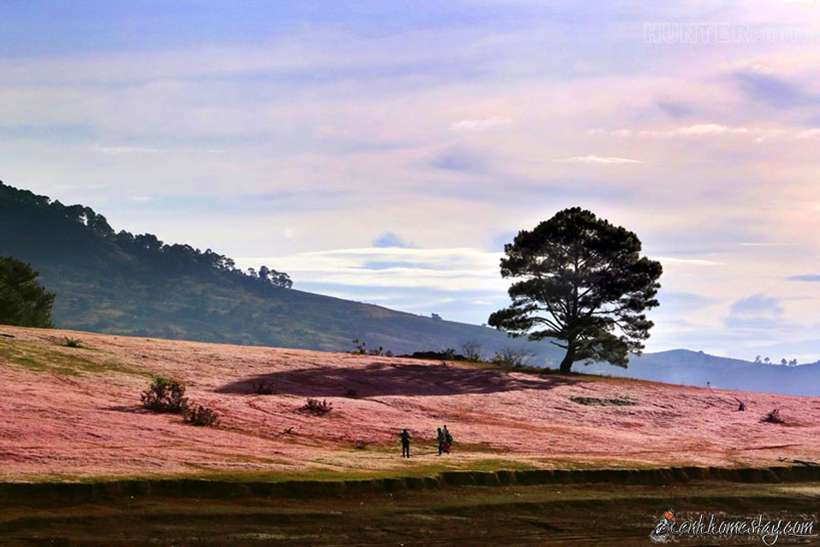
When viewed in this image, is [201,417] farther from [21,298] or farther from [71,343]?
[21,298]

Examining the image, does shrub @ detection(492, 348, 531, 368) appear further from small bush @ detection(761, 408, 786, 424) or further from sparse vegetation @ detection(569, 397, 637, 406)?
small bush @ detection(761, 408, 786, 424)

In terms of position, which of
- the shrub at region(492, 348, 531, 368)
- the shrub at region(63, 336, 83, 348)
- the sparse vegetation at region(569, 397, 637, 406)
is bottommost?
the sparse vegetation at region(569, 397, 637, 406)

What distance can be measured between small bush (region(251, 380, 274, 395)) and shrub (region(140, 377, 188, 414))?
978cm

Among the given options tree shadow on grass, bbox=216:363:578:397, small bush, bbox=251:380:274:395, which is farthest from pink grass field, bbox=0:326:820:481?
small bush, bbox=251:380:274:395

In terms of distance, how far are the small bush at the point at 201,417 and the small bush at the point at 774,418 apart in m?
53.1

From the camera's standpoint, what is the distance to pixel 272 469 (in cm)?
5103

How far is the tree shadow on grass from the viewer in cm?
8325

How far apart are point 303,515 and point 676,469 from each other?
87.5ft

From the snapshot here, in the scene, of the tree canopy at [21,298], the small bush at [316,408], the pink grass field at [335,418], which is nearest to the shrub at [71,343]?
the pink grass field at [335,418]

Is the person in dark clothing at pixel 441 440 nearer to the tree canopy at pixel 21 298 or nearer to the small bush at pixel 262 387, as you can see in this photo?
the small bush at pixel 262 387

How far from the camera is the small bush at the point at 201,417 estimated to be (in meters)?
64.8

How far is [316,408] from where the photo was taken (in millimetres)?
72688

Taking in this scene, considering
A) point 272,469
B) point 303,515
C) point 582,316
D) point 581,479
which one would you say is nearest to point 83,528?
point 303,515

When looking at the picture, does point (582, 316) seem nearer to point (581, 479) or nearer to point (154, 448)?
point (581, 479)
